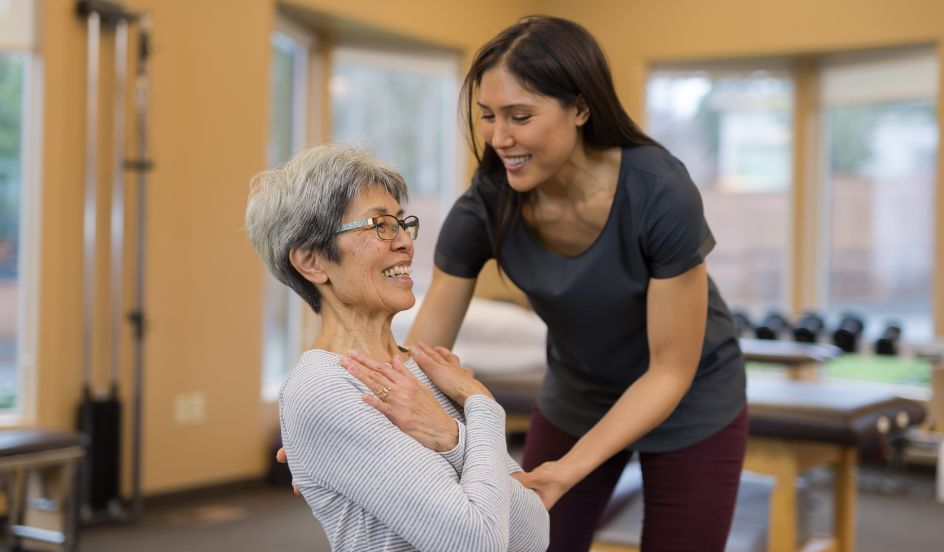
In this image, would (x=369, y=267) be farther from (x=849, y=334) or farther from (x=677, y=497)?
(x=849, y=334)

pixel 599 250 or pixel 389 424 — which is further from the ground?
pixel 599 250

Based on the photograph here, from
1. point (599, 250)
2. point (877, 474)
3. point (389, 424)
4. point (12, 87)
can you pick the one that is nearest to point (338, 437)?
point (389, 424)

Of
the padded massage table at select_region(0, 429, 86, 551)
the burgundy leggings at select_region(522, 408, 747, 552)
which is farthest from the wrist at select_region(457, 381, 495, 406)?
the padded massage table at select_region(0, 429, 86, 551)

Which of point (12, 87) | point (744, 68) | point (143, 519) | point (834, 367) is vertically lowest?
point (143, 519)

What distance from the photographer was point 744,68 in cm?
555

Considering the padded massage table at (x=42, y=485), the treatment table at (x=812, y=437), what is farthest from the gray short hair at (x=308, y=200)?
the padded massage table at (x=42, y=485)

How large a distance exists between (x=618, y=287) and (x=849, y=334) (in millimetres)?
3647

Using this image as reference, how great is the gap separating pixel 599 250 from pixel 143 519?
292cm

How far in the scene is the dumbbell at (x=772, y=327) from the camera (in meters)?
5.02

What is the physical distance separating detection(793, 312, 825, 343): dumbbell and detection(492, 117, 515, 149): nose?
378 centimetres

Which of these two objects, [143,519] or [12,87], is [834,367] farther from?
→ [12,87]

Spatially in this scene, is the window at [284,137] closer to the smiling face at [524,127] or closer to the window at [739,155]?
the window at [739,155]

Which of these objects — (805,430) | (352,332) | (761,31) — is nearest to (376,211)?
(352,332)

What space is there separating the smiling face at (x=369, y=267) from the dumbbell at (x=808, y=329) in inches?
155
